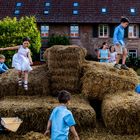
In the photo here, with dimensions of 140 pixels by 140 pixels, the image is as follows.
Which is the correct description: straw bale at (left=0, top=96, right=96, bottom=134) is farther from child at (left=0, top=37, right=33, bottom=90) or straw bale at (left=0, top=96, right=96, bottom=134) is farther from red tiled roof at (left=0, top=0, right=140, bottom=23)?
red tiled roof at (left=0, top=0, right=140, bottom=23)

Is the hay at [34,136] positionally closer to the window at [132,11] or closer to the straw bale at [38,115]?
the straw bale at [38,115]

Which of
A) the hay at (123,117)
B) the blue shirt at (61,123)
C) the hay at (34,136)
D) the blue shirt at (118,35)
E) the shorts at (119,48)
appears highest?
the blue shirt at (118,35)

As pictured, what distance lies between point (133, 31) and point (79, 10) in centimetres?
576

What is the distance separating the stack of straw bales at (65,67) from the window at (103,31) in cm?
3882

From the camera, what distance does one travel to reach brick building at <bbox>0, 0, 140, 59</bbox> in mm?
51938

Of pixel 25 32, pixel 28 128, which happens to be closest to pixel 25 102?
pixel 28 128

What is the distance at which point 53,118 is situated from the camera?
8.90m

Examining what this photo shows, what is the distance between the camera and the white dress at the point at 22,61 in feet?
44.0

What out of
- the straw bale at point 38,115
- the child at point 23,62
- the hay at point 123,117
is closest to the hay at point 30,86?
the child at point 23,62

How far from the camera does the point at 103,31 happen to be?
52.6 m

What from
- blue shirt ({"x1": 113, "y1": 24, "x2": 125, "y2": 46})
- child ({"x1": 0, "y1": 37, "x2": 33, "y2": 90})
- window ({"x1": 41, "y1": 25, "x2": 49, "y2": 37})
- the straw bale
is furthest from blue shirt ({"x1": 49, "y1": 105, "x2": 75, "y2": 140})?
window ({"x1": 41, "y1": 25, "x2": 49, "y2": 37})

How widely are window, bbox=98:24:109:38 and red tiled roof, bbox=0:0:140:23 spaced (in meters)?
1.09

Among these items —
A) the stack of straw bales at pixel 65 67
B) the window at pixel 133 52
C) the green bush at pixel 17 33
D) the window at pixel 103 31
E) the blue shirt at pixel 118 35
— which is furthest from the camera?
the window at pixel 133 52

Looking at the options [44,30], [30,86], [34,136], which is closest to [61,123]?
[34,136]
